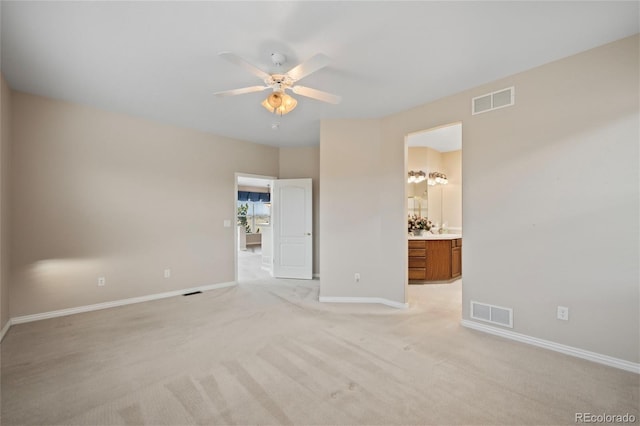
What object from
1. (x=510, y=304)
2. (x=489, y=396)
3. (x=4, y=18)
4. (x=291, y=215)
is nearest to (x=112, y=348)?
(x=4, y=18)

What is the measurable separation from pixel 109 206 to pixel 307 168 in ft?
11.6

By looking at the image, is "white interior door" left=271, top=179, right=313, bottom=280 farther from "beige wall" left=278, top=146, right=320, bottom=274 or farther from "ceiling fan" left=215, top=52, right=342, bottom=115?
"ceiling fan" left=215, top=52, right=342, bottom=115

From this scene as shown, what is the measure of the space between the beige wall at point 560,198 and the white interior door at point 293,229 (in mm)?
2875

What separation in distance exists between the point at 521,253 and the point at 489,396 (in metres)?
1.52

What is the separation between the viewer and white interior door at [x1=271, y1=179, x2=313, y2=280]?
5762mm

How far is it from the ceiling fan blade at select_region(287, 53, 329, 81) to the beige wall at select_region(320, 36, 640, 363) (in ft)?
6.79

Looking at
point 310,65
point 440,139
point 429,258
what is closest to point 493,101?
point 310,65

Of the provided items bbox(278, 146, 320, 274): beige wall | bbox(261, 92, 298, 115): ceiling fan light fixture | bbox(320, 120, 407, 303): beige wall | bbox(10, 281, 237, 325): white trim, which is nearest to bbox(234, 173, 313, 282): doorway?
bbox(278, 146, 320, 274): beige wall

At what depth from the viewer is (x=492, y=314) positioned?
303 centimetres

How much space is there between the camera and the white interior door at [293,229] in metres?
5.76

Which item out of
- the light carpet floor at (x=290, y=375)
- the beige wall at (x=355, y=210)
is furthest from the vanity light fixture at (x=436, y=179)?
the light carpet floor at (x=290, y=375)

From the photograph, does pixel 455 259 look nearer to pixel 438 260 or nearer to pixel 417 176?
pixel 438 260

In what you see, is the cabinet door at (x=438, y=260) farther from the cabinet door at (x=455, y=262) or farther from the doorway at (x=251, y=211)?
the doorway at (x=251, y=211)

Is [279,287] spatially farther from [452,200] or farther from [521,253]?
[452,200]
